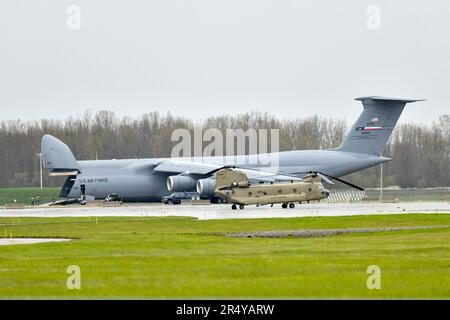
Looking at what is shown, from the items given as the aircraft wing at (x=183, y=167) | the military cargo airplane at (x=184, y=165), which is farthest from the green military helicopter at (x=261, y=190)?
the aircraft wing at (x=183, y=167)

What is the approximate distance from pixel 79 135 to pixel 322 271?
351 ft

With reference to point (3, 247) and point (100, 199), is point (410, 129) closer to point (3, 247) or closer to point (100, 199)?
point (100, 199)

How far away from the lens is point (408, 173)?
→ 107 m

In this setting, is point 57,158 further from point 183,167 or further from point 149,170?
point 183,167

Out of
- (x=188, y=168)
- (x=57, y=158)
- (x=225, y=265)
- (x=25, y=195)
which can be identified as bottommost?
(x=25, y=195)

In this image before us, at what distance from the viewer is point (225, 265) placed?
2361cm

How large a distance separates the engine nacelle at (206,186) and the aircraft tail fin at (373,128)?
12802 mm

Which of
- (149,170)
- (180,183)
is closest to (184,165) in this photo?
(149,170)

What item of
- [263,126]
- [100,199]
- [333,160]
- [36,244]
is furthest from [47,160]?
[263,126]

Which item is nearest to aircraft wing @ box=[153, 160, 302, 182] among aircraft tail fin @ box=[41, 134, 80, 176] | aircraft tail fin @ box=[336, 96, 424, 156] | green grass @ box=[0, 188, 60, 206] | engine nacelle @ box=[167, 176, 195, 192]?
engine nacelle @ box=[167, 176, 195, 192]

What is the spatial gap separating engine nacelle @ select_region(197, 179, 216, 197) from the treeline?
39.7 metres

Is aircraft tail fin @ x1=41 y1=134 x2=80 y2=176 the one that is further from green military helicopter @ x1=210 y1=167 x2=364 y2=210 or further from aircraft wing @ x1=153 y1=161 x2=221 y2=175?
green military helicopter @ x1=210 y1=167 x2=364 y2=210

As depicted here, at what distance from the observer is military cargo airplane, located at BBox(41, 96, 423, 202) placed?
243 ft

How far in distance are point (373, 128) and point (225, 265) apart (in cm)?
5504
